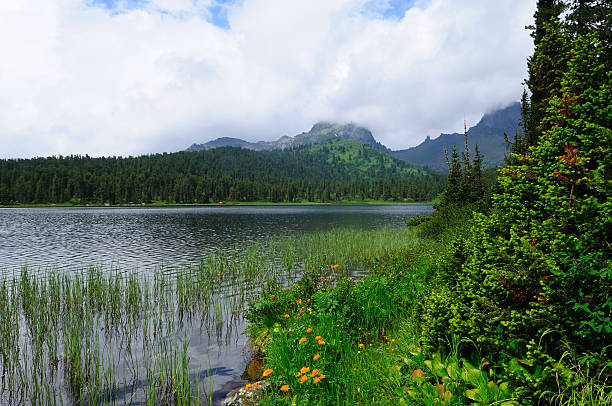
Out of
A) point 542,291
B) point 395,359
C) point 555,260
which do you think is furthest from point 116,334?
point 555,260

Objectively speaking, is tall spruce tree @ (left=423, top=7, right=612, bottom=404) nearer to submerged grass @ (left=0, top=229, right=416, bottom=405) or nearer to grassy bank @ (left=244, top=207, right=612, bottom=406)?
grassy bank @ (left=244, top=207, right=612, bottom=406)

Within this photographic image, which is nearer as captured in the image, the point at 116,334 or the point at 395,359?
the point at 395,359

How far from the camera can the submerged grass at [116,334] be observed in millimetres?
8102

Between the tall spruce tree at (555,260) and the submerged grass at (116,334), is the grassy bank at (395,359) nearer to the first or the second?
the tall spruce tree at (555,260)

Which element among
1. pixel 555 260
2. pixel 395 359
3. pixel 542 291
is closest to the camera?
pixel 555 260

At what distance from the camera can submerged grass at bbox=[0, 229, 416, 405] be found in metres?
8.10

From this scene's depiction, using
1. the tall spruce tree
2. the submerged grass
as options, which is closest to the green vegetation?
the tall spruce tree

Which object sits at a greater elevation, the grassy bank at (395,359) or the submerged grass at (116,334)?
the grassy bank at (395,359)

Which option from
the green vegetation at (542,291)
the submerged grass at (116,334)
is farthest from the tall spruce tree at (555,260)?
the submerged grass at (116,334)

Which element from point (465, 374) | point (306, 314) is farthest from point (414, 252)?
point (465, 374)

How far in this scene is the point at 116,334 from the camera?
470 inches

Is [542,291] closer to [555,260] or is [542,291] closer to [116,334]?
[555,260]

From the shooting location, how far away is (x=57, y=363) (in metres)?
9.48

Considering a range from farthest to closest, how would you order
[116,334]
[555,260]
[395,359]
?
[116,334], [395,359], [555,260]
